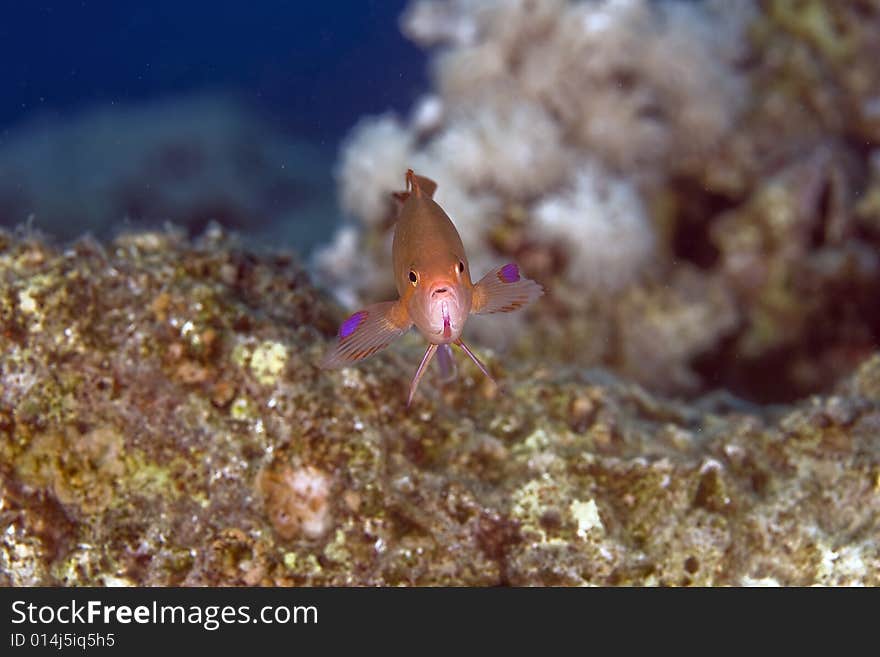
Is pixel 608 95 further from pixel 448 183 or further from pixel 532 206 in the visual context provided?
pixel 448 183

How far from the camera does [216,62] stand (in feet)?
124

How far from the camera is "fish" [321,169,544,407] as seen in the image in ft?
5.88

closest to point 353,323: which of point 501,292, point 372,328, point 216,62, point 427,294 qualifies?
point 372,328

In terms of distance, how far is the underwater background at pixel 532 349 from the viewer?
2.52 meters

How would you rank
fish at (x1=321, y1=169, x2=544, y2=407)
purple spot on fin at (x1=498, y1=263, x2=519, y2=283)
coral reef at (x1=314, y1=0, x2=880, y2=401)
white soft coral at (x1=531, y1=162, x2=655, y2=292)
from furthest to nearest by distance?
1. coral reef at (x1=314, y1=0, x2=880, y2=401)
2. white soft coral at (x1=531, y1=162, x2=655, y2=292)
3. purple spot on fin at (x1=498, y1=263, x2=519, y2=283)
4. fish at (x1=321, y1=169, x2=544, y2=407)

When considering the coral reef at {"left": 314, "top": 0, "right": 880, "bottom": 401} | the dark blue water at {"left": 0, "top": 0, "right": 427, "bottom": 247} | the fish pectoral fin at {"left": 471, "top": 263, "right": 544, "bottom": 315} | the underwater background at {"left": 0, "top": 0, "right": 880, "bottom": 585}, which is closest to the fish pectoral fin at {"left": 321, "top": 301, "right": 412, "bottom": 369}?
the fish pectoral fin at {"left": 471, "top": 263, "right": 544, "bottom": 315}

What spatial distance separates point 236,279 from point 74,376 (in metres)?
0.75

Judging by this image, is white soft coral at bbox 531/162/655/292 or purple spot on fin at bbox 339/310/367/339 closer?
purple spot on fin at bbox 339/310/367/339

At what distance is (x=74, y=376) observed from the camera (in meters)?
2.59

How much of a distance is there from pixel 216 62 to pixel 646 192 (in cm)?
3762

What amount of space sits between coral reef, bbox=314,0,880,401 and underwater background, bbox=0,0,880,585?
0.02m

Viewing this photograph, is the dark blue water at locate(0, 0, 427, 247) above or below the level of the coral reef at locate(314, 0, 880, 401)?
above

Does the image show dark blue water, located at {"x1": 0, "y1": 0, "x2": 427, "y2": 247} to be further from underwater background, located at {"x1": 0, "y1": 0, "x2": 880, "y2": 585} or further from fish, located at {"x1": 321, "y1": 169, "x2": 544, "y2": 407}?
fish, located at {"x1": 321, "y1": 169, "x2": 544, "y2": 407}

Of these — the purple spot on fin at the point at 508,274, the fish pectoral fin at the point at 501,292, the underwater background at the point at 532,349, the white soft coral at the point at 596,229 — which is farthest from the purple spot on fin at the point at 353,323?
the white soft coral at the point at 596,229
